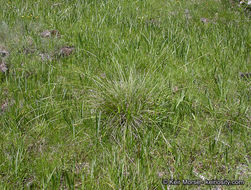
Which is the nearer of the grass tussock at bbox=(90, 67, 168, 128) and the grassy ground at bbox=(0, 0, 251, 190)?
the grassy ground at bbox=(0, 0, 251, 190)

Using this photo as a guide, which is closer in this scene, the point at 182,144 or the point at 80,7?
the point at 182,144

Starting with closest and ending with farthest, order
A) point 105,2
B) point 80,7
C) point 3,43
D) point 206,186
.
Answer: point 206,186
point 3,43
point 80,7
point 105,2

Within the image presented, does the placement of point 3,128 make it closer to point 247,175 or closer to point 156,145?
point 156,145

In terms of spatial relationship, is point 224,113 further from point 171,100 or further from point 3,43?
point 3,43

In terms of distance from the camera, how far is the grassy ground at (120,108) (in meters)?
1.99

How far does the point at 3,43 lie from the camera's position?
3.49m

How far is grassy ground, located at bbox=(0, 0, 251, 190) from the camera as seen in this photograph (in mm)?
1988

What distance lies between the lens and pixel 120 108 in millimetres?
2432

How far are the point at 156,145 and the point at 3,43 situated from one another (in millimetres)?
2344

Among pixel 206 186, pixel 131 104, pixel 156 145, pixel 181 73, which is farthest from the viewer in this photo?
pixel 181 73

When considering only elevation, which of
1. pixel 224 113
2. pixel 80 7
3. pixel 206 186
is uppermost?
pixel 80 7

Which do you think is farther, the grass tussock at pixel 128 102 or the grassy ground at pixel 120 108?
the grass tussock at pixel 128 102

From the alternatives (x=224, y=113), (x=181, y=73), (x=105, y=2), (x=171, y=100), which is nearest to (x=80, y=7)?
(x=105, y=2)

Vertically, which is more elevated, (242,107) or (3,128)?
(242,107)
